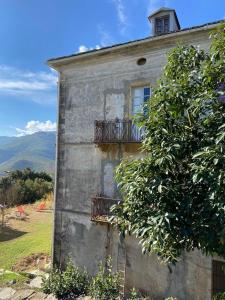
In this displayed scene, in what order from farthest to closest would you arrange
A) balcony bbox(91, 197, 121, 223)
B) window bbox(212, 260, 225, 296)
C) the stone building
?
balcony bbox(91, 197, 121, 223) → the stone building → window bbox(212, 260, 225, 296)

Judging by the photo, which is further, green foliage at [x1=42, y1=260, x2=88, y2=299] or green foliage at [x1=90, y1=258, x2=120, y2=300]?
green foliage at [x1=42, y1=260, x2=88, y2=299]

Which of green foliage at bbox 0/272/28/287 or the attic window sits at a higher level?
the attic window

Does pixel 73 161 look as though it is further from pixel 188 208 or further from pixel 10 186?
pixel 10 186

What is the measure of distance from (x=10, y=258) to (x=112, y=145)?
31.7 ft

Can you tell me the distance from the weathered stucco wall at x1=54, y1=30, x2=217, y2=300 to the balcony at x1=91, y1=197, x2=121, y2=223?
1.28ft

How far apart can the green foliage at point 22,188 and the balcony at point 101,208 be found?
26924mm

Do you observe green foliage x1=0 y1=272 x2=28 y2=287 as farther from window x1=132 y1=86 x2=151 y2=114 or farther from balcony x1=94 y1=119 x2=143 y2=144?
window x1=132 y1=86 x2=151 y2=114

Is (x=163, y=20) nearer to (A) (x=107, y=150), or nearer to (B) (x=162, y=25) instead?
(B) (x=162, y=25)

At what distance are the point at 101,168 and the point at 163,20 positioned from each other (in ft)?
24.2

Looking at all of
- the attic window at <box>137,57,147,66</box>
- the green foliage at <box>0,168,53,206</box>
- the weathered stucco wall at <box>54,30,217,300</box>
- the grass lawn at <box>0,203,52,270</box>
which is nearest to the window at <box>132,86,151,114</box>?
the weathered stucco wall at <box>54,30,217,300</box>

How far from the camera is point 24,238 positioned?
21922mm

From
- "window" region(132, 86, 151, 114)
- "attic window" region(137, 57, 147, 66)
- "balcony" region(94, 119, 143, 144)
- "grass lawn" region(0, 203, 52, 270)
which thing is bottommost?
"grass lawn" region(0, 203, 52, 270)

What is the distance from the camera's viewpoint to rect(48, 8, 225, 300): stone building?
1134cm

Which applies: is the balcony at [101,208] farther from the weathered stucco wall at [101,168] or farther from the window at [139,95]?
the window at [139,95]
